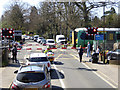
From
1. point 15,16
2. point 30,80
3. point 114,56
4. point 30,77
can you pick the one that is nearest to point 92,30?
point 114,56

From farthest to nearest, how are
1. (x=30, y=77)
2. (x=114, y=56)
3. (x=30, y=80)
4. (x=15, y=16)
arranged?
(x=15, y=16), (x=114, y=56), (x=30, y=77), (x=30, y=80)

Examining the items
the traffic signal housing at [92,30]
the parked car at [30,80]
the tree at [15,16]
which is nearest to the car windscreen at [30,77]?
the parked car at [30,80]

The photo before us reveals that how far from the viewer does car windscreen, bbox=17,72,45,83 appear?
9.31 m

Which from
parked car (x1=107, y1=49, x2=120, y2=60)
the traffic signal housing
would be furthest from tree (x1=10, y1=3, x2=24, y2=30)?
parked car (x1=107, y1=49, x2=120, y2=60)

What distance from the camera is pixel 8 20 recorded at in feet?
144

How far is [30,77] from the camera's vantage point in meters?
9.46

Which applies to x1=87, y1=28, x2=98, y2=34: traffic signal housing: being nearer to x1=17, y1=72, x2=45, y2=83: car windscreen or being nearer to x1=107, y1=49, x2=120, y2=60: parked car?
x1=107, y1=49, x2=120, y2=60: parked car

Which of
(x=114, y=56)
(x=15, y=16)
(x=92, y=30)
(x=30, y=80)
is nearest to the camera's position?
(x=30, y=80)

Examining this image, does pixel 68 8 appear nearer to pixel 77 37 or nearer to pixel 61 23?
pixel 61 23

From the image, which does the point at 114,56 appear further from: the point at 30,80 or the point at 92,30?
the point at 30,80

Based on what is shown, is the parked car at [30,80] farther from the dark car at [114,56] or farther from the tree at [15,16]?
the tree at [15,16]

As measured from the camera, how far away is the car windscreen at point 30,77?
30.6 feet

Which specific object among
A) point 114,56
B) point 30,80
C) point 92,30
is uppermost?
point 92,30

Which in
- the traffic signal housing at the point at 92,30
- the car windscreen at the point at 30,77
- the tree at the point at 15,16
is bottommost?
the car windscreen at the point at 30,77
